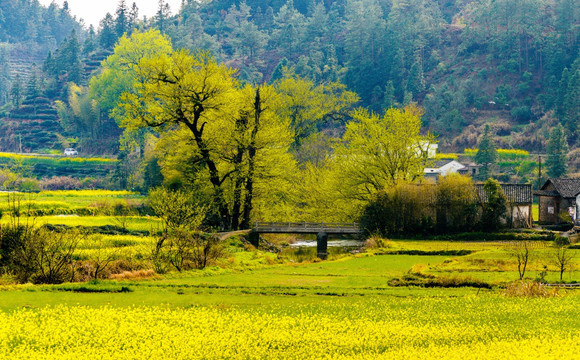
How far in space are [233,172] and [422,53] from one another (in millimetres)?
103385

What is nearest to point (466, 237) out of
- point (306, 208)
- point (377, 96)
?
point (306, 208)

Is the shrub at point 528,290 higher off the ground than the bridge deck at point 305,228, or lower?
lower

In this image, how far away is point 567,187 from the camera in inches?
2425

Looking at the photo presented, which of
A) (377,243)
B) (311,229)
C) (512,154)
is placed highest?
(512,154)

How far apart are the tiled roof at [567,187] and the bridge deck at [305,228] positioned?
21007mm

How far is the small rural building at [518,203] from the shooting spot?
5641 cm

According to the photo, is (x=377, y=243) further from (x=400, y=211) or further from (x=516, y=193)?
(x=516, y=193)

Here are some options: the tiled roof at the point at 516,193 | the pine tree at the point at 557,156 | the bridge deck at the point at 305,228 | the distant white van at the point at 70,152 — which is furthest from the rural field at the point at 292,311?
the distant white van at the point at 70,152

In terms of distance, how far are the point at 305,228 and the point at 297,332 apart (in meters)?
31.7

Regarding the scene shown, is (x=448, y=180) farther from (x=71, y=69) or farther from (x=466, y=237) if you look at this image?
(x=71, y=69)

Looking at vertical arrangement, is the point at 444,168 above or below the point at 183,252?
above

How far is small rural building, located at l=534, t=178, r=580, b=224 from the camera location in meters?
60.3

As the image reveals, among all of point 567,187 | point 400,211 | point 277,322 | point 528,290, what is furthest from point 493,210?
point 277,322

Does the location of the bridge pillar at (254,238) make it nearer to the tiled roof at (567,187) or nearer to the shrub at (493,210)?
the shrub at (493,210)
